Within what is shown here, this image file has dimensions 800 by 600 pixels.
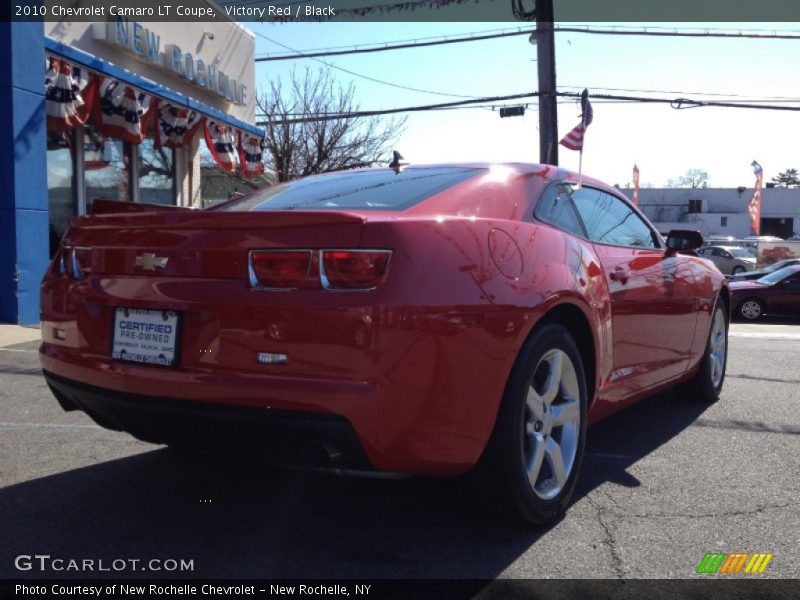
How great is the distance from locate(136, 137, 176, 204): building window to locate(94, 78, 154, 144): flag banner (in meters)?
1.72

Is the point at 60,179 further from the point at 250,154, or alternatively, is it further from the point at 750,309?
the point at 750,309

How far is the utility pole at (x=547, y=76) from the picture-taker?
1661cm

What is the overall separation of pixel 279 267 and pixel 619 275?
1950 millimetres

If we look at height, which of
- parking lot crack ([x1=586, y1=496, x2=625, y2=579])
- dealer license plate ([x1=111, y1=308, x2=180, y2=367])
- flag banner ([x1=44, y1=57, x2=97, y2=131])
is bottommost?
parking lot crack ([x1=586, y1=496, x2=625, y2=579])

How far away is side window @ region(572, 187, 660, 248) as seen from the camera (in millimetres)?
3939

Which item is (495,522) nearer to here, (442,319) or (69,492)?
(442,319)

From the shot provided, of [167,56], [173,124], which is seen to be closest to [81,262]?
[173,124]

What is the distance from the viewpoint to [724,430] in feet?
15.6

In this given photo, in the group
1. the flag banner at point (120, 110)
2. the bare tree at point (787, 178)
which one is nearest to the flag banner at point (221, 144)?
the flag banner at point (120, 110)

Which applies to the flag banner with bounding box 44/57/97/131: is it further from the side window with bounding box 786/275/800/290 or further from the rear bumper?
the side window with bounding box 786/275/800/290

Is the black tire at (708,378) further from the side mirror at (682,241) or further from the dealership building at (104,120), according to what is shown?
the dealership building at (104,120)

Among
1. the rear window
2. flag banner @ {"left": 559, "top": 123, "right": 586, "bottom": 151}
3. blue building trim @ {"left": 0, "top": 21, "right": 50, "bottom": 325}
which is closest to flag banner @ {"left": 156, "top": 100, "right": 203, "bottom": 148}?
blue building trim @ {"left": 0, "top": 21, "right": 50, "bottom": 325}

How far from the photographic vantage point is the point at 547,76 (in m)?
16.9

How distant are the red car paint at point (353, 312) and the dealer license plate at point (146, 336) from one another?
34 millimetres
